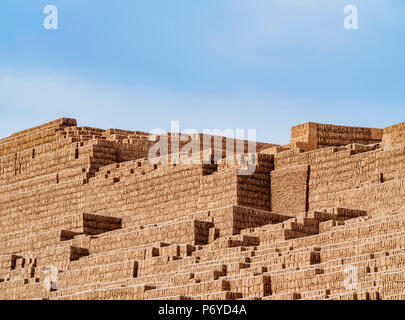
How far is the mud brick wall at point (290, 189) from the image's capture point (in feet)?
136

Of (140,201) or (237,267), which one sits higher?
(140,201)

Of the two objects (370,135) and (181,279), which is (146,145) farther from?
(181,279)

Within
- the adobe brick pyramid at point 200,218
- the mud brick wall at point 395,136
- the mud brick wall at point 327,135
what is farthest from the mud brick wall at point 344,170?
the mud brick wall at point 327,135

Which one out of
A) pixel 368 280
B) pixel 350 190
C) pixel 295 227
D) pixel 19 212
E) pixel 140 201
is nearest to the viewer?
pixel 368 280

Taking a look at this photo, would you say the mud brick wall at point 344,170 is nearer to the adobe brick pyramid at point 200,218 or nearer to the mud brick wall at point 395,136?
the adobe brick pyramid at point 200,218

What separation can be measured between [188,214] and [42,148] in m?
10.6

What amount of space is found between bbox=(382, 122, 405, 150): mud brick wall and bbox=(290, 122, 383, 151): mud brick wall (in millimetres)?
4999

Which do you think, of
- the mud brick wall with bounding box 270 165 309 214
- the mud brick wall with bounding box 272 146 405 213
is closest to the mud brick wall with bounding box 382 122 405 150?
the mud brick wall with bounding box 272 146 405 213

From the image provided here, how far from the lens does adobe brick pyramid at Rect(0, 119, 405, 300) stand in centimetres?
3055

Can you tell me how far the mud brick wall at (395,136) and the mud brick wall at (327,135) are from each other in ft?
16.4

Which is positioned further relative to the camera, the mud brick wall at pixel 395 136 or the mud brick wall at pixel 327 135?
the mud brick wall at pixel 327 135

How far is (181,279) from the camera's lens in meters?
32.5
